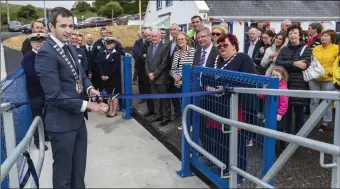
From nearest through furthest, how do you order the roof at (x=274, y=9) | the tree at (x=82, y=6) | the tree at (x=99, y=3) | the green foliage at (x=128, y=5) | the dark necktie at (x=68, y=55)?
the dark necktie at (x=68, y=55) < the roof at (x=274, y=9) < the green foliage at (x=128, y=5) < the tree at (x=99, y=3) < the tree at (x=82, y=6)

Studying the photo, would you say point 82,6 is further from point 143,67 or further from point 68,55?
point 68,55

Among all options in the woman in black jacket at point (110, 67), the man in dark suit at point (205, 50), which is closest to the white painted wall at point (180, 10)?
the woman in black jacket at point (110, 67)

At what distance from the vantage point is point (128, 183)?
3.82m

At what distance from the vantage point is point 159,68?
20.2ft

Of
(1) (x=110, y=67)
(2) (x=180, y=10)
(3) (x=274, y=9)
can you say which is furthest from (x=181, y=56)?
(2) (x=180, y=10)

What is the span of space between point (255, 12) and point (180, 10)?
4096 millimetres

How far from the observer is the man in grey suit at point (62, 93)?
2.72m

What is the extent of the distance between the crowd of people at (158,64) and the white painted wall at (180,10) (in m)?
8.89

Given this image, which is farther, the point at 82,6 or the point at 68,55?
the point at 82,6

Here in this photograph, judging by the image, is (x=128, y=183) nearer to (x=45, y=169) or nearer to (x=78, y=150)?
(x=78, y=150)

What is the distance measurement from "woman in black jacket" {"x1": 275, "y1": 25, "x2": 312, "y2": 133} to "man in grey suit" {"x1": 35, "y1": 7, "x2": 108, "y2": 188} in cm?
303

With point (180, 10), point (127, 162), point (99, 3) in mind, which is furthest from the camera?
point (99, 3)

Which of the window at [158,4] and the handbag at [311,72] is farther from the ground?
the window at [158,4]

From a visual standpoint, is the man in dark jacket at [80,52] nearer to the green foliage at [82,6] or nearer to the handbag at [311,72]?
the handbag at [311,72]
